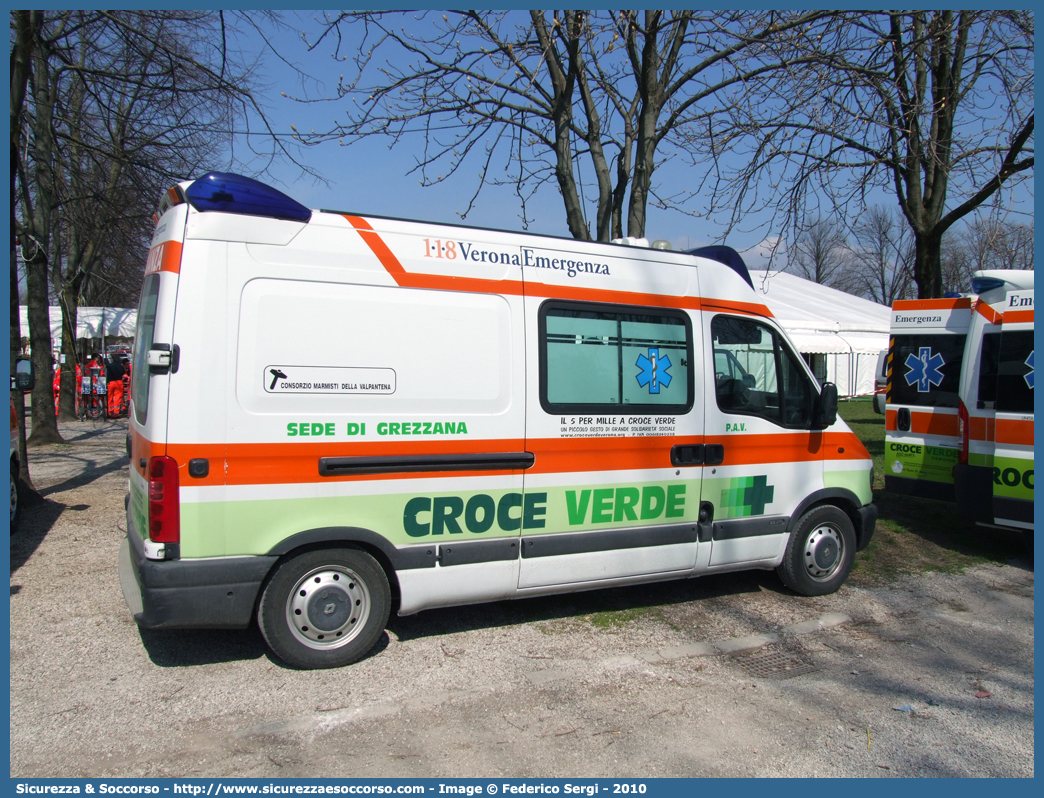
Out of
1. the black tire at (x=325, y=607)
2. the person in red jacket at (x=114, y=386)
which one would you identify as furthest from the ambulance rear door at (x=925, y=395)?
the person in red jacket at (x=114, y=386)

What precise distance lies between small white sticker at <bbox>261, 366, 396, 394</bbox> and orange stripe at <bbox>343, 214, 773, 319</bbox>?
0.58 metres

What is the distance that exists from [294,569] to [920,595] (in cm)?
496

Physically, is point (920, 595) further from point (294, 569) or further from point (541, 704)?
point (294, 569)

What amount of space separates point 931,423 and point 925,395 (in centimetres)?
33

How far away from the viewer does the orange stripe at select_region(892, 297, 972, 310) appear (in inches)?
310

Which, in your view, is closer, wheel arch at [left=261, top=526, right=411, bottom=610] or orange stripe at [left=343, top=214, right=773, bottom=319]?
wheel arch at [left=261, top=526, right=411, bottom=610]

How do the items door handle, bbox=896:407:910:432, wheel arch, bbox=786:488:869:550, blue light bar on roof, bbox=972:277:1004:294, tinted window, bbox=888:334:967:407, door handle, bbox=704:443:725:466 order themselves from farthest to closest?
1. door handle, bbox=896:407:910:432
2. tinted window, bbox=888:334:967:407
3. blue light bar on roof, bbox=972:277:1004:294
4. wheel arch, bbox=786:488:869:550
5. door handle, bbox=704:443:725:466

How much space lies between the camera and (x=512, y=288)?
4.68m

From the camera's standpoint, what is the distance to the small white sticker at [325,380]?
403cm

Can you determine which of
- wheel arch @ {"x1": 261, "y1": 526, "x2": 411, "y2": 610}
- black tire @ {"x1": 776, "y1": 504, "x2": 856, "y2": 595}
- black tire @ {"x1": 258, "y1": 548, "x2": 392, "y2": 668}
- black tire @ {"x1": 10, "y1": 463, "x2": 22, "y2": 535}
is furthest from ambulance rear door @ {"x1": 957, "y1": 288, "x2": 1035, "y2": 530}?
black tire @ {"x1": 10, "y1": 463, "x2": 22, "y2": 535}

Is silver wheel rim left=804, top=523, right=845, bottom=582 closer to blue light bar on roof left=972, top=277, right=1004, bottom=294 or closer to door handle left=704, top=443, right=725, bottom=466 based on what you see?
door handle left=704, top=443, right=725, bottom=466

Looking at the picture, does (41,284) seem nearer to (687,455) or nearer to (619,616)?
(619,616)

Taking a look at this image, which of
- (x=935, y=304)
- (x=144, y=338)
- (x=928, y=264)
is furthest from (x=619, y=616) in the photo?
(x=928, y=264)

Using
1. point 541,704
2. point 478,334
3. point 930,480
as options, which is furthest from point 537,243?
point 930,480
